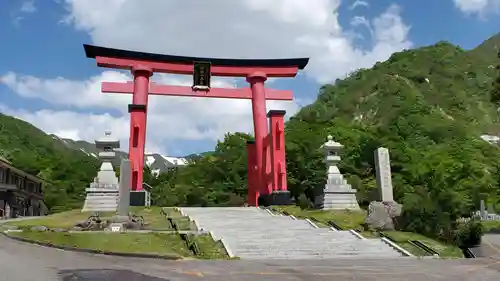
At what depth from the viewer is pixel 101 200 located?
20.0 metres

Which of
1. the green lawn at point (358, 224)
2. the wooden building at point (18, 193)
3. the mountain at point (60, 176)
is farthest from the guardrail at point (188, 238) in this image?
the mountain at point (60, 176)

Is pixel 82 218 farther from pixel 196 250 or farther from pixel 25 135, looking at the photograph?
pixel 25 135

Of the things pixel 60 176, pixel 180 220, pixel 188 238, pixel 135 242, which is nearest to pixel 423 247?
pixel 188 238

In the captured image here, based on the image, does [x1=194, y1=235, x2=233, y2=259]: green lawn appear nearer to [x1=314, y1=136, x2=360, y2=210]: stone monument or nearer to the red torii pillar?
[x1=314, y1=136, x2=360, y2=210]: stone monument

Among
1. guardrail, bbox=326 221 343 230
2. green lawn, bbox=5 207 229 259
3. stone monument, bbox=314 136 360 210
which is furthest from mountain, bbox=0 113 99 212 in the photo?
guardrail, bbox=326 221 343 230

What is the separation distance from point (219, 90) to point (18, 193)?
69.7ft

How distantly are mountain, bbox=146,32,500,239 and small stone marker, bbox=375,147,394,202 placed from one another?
855mm

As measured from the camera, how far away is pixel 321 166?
3156cm

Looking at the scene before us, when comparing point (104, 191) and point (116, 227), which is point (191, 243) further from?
point (104, 191)

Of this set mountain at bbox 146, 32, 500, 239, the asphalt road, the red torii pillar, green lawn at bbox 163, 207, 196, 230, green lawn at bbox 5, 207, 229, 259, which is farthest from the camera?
the red torii pillar

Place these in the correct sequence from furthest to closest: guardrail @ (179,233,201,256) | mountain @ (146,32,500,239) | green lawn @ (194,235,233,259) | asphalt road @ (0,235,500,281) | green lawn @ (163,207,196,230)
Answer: mountain @ (146,32,500,239)
green lawn @ (163,207,196,230)
guardrail @ (179,233,201,256)
green lawn @ (194,235,233,259)
asphalt road @ (0,235,500,281)

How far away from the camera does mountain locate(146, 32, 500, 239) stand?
58.4ft

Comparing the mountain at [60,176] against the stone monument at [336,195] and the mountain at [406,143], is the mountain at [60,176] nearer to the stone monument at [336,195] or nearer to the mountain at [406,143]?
the mountain at [406,143]

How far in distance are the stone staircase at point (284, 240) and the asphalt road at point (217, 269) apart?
124 centimetres
